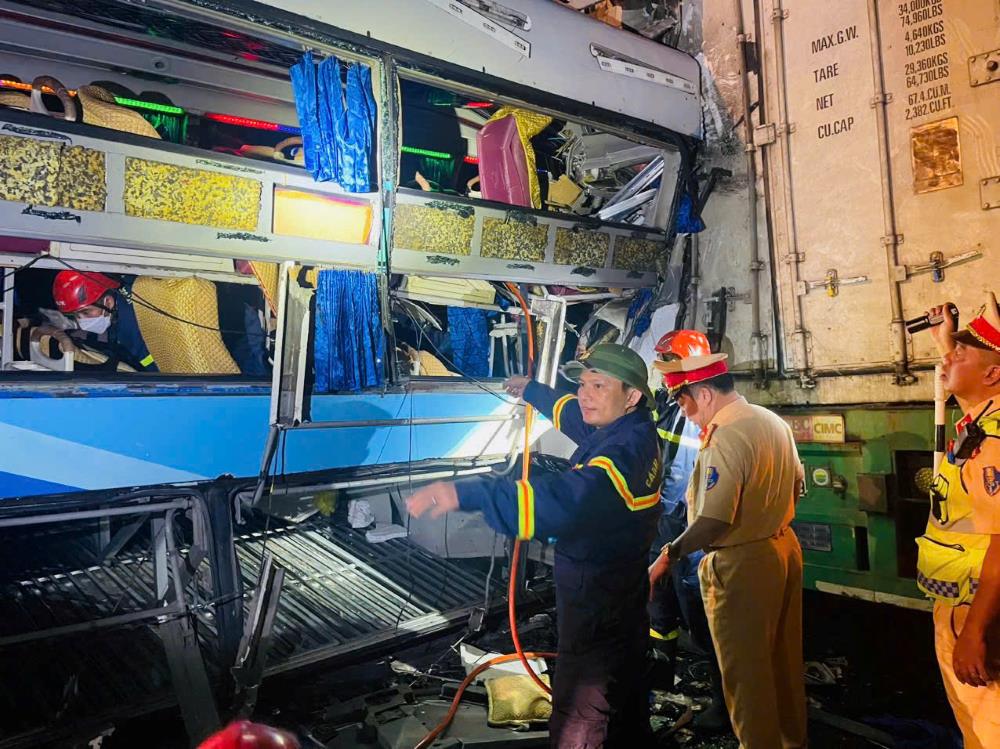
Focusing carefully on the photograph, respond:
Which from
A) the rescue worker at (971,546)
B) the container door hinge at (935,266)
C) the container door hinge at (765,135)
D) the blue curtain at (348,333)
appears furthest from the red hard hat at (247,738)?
the container door hinge at (765,135)

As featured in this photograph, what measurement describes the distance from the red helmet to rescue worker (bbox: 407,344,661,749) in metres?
3.10

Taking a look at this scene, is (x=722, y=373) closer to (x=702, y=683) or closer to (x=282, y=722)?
(x=702, y=683)

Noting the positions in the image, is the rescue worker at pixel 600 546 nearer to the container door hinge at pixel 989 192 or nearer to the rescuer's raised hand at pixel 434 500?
the rescuer's raised hand at pixel 434 500

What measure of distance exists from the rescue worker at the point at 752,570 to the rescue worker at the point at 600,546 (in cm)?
46

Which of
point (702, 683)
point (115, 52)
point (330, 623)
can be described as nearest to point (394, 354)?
point (330, 623)

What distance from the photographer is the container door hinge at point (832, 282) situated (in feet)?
15.7

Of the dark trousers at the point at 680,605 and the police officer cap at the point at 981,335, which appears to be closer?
the police officer cap at the point at 981,335

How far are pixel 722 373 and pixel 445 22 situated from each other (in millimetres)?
2796

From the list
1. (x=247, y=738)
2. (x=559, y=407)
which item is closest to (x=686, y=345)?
(x=559, y=407)

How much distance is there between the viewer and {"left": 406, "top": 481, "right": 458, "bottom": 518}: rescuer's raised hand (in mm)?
2416

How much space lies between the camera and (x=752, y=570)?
10.5 feet

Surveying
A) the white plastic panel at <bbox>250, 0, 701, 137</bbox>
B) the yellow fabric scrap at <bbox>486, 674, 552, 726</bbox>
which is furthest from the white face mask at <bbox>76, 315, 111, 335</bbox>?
the yellow fabric scrap at <bbox>486, 674, 552, 726</bbox>

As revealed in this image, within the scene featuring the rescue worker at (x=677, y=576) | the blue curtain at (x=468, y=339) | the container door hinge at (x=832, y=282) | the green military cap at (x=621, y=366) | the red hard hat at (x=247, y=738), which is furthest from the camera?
the blue curtain at (x=468, y=339)

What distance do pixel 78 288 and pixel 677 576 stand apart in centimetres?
456
